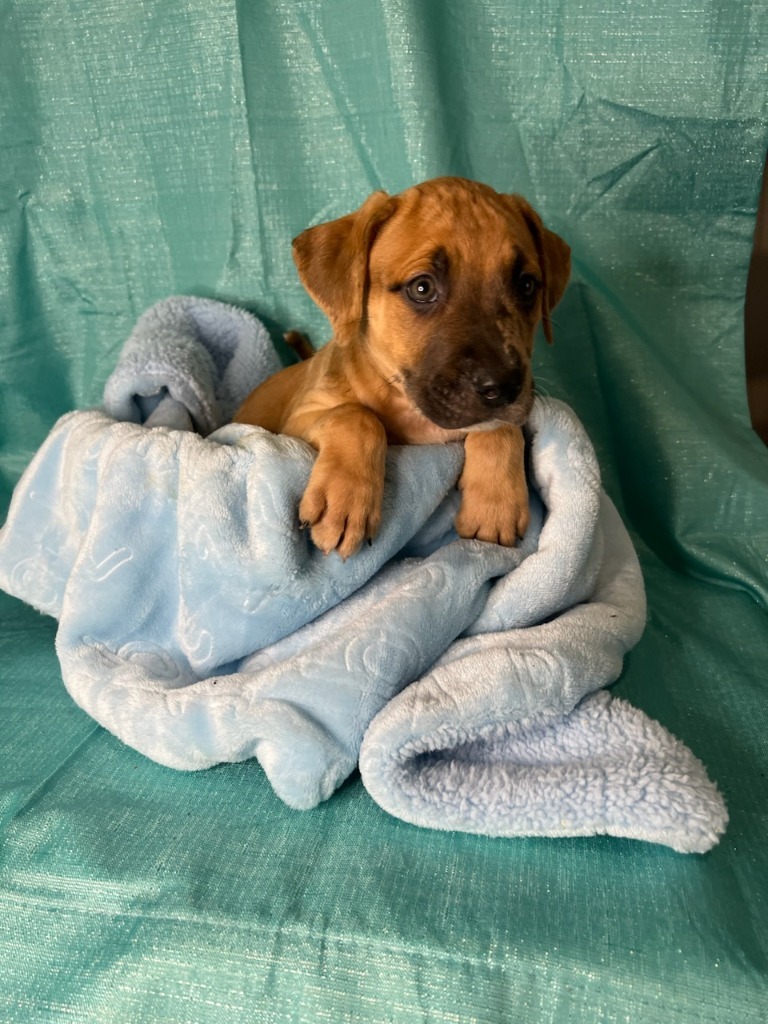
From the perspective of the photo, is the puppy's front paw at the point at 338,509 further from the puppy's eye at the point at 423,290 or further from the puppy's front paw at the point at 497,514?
the puppy's eye at the point at 423,290

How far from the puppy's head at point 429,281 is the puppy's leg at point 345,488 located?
17cm

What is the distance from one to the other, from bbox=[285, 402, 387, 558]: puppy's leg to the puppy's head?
173 millimetres

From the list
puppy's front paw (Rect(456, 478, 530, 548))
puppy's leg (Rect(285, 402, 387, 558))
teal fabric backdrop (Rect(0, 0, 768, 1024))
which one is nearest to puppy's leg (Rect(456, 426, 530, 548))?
puppy's front paw (Rect(456, 478, 530, 548))

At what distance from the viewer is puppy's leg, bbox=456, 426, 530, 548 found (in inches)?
79.9

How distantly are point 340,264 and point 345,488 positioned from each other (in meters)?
0.63

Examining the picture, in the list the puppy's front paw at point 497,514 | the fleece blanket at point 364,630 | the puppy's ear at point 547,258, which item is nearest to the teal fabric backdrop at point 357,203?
the fleece blanket at point 364,630

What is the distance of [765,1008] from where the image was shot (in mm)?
1306

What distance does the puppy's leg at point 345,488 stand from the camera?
5.92ft

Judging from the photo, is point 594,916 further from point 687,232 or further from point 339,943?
point 687,232

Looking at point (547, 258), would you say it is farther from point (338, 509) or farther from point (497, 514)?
point (338, 509)

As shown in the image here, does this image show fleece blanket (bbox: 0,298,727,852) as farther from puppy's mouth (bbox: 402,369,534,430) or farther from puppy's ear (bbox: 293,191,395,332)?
puppy's ear (bbox: 293,191,395,332)

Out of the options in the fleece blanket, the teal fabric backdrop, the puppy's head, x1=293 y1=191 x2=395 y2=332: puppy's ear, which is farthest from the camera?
x1=293 y1=191 x2=395 y2=332: puppy's ear

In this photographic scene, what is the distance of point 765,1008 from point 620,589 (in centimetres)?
105

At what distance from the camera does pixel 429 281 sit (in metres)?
2.03
